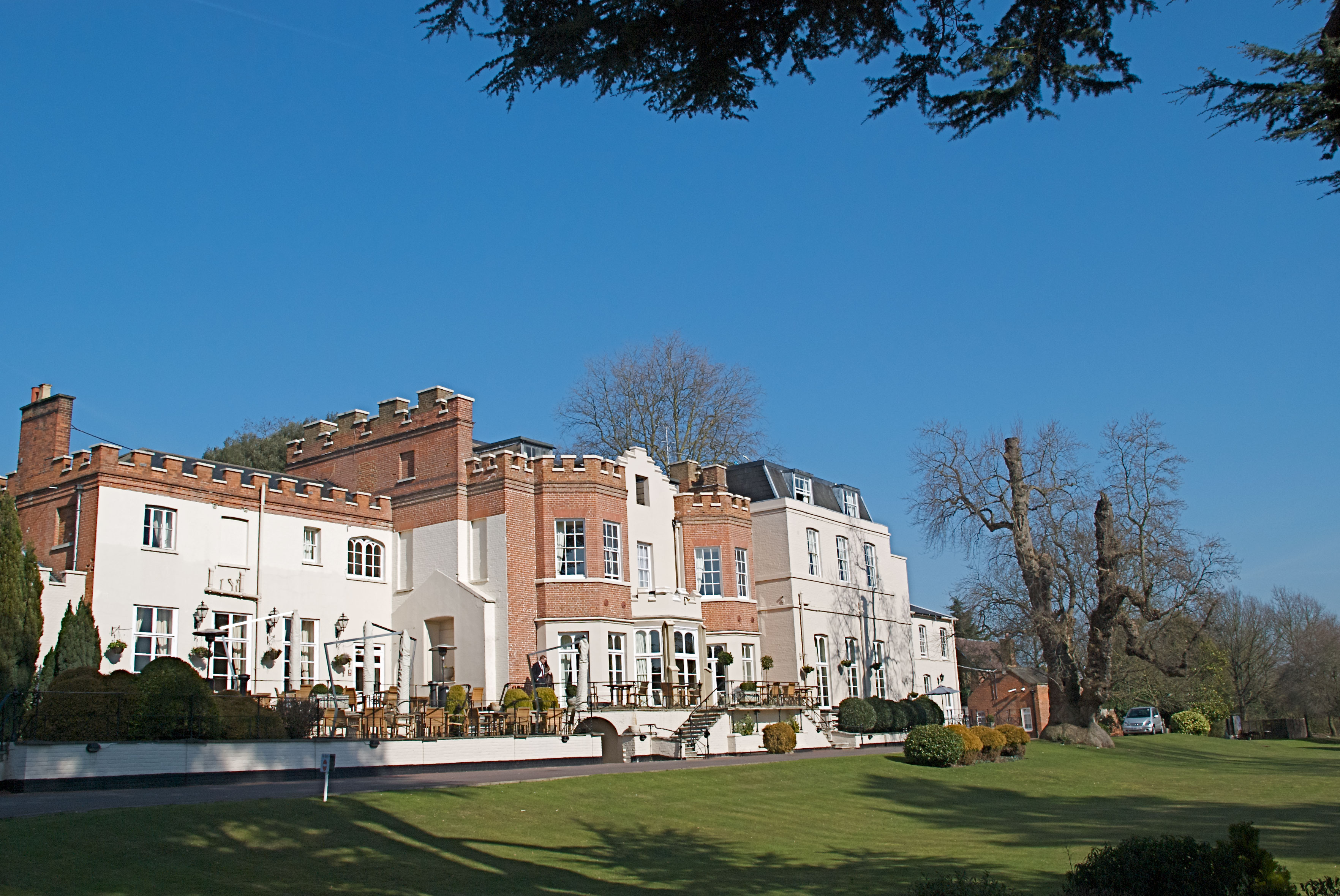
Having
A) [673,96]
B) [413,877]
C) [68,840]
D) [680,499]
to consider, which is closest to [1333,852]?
[413,877]

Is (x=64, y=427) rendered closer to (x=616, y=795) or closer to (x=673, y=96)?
(x=616, y=795)

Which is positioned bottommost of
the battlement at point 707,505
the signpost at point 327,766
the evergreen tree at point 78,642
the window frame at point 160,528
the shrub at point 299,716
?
the signpost at point 327,766

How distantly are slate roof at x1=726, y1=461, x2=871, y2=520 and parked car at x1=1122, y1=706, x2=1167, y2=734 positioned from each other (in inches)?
961

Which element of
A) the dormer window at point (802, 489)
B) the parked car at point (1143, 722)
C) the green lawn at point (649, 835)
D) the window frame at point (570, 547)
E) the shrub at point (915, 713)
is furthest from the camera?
the parked car at point (1143, 722)

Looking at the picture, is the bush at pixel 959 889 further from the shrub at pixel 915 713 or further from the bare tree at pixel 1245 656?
the bare tree at pixel 1245 656

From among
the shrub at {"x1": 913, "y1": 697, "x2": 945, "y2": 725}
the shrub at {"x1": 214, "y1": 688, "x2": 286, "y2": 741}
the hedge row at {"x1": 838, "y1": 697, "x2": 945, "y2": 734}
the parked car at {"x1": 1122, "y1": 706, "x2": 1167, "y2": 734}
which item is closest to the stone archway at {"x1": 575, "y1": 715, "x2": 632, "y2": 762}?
the shrub at {"x1": 214, "y1": 688, "x2": 286, "y2": 741}

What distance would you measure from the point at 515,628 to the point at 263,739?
13301mm

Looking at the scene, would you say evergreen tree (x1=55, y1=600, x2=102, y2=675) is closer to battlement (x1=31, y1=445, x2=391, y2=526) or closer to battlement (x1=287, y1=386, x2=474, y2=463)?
battlement (x1=31, y1=445, x2=391, y2=526)

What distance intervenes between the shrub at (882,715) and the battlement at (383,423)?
675 inches

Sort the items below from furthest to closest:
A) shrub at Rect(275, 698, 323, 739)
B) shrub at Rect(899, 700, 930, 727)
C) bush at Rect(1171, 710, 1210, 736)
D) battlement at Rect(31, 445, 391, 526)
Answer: bush at Rect(1171, 710, 1210, 736), shrub at Rect(899, 700, 930, 727), battlement at Rect(31, 445, 391, 526), shrub at Rect(275, 698, 323, 739)

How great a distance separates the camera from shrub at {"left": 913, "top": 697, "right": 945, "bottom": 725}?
41969 millimetres

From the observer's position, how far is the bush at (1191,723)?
59.4 meters

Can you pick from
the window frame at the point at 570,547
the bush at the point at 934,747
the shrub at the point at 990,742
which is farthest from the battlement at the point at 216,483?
the shrub at the point at 990,742

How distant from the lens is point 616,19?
852 cm
